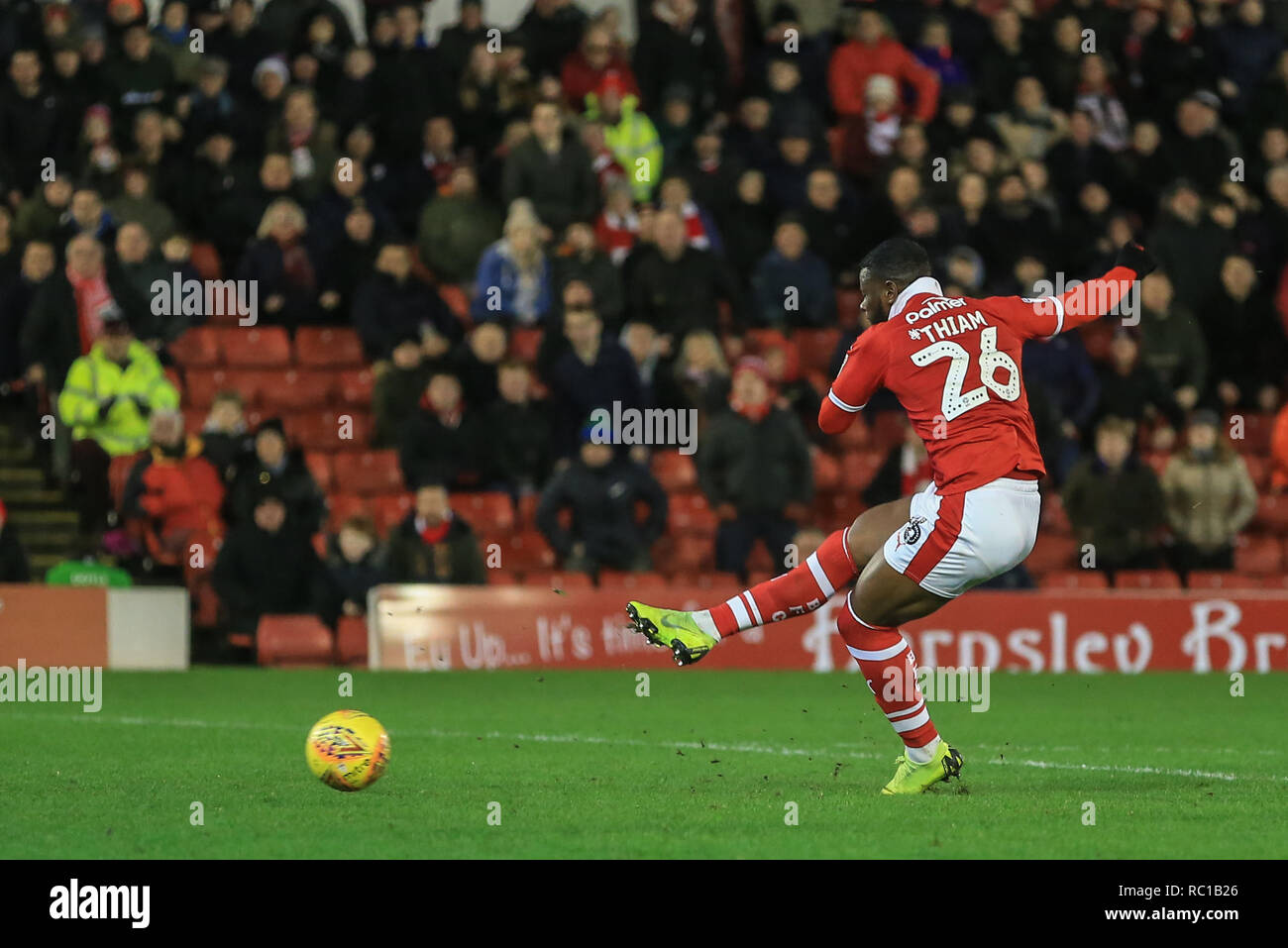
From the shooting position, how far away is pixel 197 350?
19172mm

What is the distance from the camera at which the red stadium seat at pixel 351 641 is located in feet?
54.4

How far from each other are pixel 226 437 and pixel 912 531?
9342 millimetres

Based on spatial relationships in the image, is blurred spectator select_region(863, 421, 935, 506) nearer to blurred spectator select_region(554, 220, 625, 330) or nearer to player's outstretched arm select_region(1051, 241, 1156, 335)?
blurred spectator select_region(554, 220, 625, 330)

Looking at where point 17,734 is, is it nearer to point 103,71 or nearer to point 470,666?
point 470,666

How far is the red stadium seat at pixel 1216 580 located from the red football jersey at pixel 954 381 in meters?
9.19

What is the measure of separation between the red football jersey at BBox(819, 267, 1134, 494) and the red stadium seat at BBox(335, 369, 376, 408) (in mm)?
10524

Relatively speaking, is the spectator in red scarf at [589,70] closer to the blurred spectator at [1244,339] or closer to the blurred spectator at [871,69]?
the blurred spectator at [871,69]

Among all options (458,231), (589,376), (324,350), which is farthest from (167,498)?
(458,231)

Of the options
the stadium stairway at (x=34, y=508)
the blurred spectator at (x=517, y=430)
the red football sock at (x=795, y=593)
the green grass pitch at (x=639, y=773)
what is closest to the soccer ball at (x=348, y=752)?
the green grass pitch at (x=639, y=773)

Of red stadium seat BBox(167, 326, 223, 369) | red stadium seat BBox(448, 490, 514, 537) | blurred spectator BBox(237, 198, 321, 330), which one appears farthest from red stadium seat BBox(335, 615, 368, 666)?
red stadium seat BBox(167, 326, 223, 369)

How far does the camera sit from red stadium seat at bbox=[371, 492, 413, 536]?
1784 centimetres

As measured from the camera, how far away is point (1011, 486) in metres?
8.73

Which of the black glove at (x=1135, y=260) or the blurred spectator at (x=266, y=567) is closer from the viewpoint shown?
the black glove at (x=1135, y=260)

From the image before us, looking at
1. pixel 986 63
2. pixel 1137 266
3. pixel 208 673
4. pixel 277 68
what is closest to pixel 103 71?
pixel 277 68
